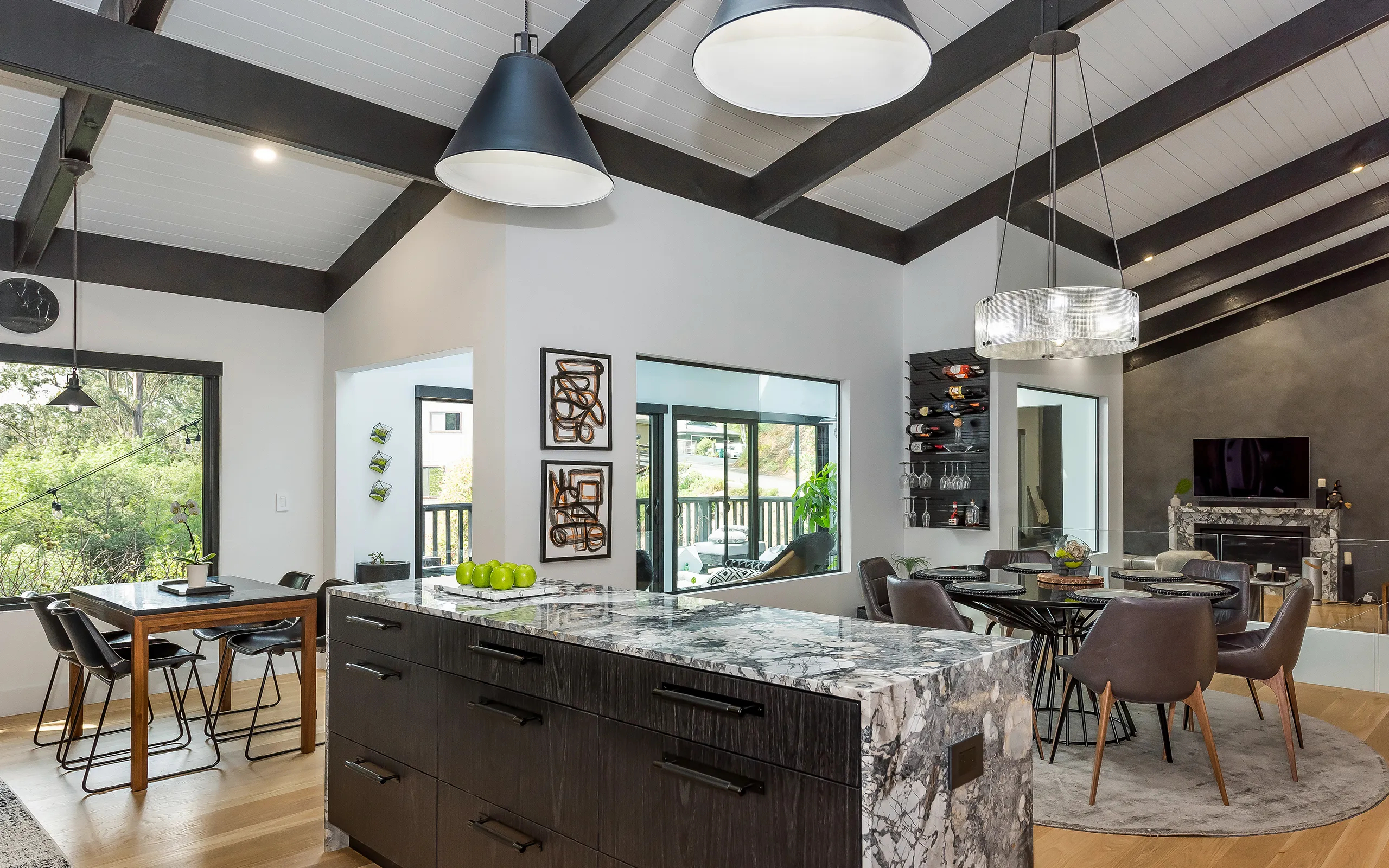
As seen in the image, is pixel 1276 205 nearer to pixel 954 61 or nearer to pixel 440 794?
pixel 954 61

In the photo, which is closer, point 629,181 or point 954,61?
point 954,61

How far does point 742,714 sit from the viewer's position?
6.04 feet

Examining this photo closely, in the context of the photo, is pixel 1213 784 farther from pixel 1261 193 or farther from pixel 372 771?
pixel 1261 193

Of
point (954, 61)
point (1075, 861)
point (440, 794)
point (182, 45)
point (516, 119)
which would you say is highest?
point (954, 61)

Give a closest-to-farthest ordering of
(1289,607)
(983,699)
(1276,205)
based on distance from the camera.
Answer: (983,699) → (1289,607) → (1276,205)

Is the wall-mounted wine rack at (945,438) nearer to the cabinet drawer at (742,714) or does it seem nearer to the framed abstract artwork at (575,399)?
the framed abstract artwork at (575,399)

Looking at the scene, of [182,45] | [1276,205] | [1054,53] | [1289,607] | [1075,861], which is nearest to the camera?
[1075,861]

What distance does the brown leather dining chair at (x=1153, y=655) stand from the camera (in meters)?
3.49

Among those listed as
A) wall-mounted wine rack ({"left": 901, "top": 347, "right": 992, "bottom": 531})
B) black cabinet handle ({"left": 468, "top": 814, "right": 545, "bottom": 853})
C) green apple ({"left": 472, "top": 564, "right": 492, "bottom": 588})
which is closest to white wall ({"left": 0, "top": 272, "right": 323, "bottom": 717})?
green apple ({"left": 472, "top": 564, "right": 492, "bottom": 588})

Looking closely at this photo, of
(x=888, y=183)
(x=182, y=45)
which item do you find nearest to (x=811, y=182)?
(x=888, y=183)

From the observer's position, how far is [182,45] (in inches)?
147

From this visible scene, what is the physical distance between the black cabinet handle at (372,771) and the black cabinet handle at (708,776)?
1266mm

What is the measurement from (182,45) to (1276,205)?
7.70 m

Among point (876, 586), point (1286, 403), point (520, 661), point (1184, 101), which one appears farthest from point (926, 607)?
point (1286, 403)
